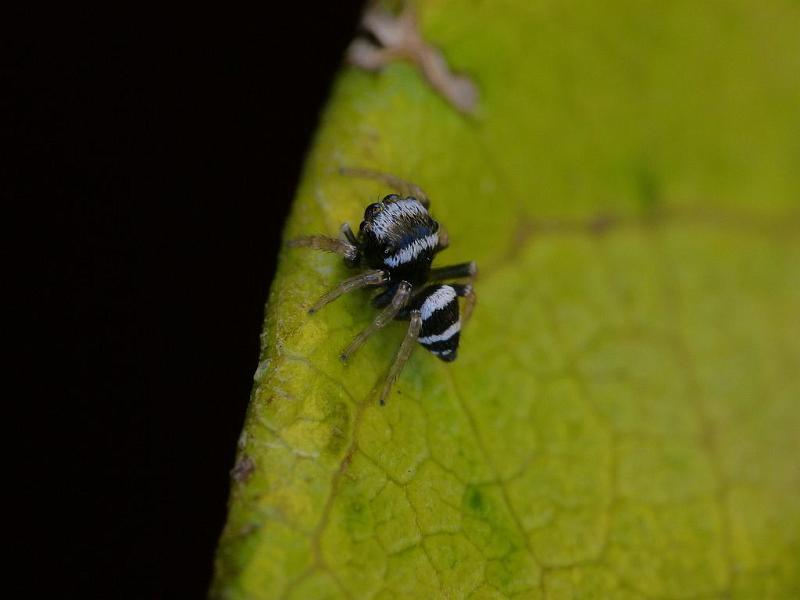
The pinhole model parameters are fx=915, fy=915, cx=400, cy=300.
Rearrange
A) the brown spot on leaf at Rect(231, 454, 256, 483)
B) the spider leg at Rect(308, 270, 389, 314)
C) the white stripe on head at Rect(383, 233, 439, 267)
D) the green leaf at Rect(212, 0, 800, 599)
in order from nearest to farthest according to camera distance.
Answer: the brown spot on leaf at Rect(231, 454, 256, 483)
the green leaf at Rect(212, 0, 800, 599)
the spider leg at Rect(308, 270, 389, 314)
the white stripe on head at Rect(383, 233, 439, 267)

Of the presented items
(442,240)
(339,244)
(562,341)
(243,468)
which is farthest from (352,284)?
(562,341)

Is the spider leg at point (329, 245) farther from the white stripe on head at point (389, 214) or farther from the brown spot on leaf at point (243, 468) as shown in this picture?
the brown spot on leaf at point (243, 468)

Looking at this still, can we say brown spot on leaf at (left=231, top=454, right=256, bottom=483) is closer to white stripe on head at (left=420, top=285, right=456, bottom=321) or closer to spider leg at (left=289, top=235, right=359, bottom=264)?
spider leg at (left=289, top=235, right=359, bottom=264)

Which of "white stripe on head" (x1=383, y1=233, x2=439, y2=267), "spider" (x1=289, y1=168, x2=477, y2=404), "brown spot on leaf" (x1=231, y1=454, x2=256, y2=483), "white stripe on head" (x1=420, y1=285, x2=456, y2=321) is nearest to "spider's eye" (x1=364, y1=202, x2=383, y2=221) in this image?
"spider" (x1=289, y1=168, x2=477, y2=404)

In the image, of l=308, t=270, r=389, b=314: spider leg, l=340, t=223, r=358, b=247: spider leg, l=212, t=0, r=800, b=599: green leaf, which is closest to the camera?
l=212, t=0, r=800, b=599: green leaf

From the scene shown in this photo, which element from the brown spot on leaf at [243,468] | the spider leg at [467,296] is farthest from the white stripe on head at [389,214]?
the brown spot on leaf at [243,468]

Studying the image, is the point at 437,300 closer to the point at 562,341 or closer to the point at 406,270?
the point at 406,270

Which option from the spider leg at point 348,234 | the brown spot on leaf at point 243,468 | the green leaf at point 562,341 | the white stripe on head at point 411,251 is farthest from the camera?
the white stripe on head at point 411,251
